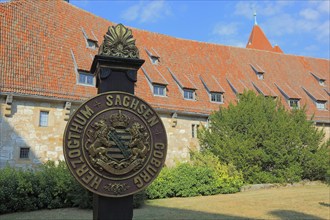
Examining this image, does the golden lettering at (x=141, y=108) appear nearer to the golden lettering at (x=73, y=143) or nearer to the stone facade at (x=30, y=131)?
the golden lettering at (x=73, y=143)

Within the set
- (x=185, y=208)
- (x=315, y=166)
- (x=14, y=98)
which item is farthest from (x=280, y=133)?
(x=14, y=98)

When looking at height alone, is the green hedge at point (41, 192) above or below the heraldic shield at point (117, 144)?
below

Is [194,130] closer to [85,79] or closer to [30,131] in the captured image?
[85,79]

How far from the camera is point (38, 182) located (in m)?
10.8

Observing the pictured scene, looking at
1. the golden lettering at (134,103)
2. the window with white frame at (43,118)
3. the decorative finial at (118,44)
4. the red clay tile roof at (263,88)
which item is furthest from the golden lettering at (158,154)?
the red clay tile roof at (263,88)

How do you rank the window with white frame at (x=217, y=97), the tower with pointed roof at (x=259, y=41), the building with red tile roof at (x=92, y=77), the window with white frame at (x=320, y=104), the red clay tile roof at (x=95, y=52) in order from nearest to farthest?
1. the building with red tile roof at (x=92, y=77)
2. the red clay tile roof at (x=95, y=52)
3. the window with white frame at (x=217, y=97)
4. the window with white frame at (x=320, y=104)
5. the tower with pointed roof at (x=259, y=41)

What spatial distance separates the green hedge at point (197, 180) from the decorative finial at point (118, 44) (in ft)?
31.0

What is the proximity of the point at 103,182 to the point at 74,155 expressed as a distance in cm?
47

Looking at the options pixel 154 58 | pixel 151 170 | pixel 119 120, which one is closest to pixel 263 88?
pixel 154 58

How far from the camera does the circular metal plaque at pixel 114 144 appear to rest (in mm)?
3787

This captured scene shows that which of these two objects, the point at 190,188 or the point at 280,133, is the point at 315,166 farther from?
the point at 190,188

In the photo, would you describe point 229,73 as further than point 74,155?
Yes

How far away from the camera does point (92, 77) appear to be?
1753 centimetres

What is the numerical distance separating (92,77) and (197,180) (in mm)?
7929
